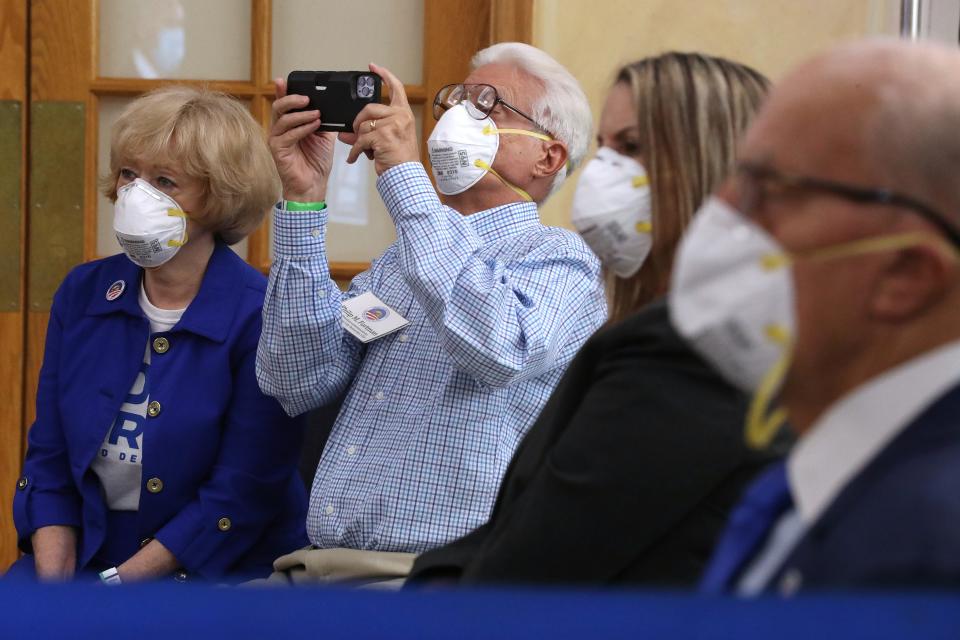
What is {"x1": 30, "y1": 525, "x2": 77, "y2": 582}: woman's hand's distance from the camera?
8.32 ft

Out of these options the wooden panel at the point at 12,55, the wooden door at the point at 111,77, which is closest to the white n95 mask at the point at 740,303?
the wooden door at the point at 111,77

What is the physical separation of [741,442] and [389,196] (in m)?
0.97

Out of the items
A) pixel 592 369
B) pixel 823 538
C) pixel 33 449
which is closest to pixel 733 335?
pixel 823 538

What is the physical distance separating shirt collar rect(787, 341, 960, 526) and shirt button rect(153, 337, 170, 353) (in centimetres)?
183

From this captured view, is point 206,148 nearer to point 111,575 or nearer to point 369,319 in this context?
point 369,319

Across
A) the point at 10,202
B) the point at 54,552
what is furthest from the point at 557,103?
the point at 10,202

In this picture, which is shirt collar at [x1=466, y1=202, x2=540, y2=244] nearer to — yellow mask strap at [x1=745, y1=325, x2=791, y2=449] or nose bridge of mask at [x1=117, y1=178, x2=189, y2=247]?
nose bridge of mask at [x1=117, y1=178, x2=189, y2=247]

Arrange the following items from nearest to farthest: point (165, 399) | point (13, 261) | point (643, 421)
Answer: point (643, 421) < point (165, 399) < point (13, 261)

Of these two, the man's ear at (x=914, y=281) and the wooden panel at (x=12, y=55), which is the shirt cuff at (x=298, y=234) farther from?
the man's ear at (x=914, y=281)

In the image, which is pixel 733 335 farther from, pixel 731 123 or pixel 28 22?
pixel 28 22

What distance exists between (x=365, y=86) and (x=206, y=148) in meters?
0.41

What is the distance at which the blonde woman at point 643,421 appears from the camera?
150 centimetres

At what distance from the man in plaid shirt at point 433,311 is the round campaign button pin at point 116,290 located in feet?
1.35

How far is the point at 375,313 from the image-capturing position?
95.8 inches
